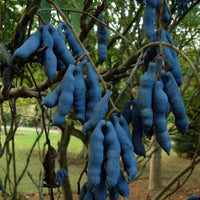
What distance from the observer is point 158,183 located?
6.46 m

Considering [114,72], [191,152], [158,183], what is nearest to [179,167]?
[191,152]

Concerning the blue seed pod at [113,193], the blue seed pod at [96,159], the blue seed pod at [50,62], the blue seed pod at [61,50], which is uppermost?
the blue seed pod at [61,50]

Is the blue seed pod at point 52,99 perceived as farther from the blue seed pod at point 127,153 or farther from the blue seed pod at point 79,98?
the blue seed pod at point 127,153

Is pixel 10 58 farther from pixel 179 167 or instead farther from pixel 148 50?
pixel 179 167

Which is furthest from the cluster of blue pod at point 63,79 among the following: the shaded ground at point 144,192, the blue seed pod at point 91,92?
the shaded ground at point 144,192

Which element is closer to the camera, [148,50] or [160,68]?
[160,68]

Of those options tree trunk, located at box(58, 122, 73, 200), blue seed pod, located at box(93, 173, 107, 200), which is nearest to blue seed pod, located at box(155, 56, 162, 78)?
blue seed pod, located at box(93, 173, 107, 200)

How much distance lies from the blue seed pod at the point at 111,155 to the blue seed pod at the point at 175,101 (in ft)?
0.65

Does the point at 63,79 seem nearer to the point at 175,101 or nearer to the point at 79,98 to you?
the point at 79,98

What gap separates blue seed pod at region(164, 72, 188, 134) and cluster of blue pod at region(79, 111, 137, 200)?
0.51 ft

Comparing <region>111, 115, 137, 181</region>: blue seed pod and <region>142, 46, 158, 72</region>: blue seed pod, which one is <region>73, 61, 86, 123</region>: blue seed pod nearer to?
<region>111, 115, 137, 181</region>: blue seed pod

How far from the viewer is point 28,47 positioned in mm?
702

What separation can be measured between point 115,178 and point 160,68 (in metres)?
0.34

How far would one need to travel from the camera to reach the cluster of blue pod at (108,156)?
1.98ft
